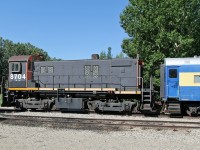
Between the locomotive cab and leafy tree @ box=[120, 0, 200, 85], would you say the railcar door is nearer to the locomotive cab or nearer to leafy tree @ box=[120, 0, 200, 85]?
the locomotive cab

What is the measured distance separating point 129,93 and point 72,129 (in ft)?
23.9

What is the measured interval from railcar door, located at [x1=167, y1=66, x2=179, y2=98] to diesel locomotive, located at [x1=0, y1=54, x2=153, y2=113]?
116cm

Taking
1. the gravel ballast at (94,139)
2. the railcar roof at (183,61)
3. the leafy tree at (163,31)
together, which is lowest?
the gravel ballast at (94,139)

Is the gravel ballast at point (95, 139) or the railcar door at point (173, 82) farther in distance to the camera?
the railcar door at point (173, 82)

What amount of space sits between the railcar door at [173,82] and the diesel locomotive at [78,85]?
1164mm

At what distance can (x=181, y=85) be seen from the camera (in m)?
18.8

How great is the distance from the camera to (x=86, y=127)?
44.8 ft

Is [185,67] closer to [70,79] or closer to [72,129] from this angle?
[70,79]

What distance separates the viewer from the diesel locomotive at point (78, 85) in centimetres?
1980

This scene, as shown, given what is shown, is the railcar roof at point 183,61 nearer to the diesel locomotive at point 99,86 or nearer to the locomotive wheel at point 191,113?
the diesel locomotive at point 99,86

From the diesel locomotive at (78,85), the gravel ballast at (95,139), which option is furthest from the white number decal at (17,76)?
the gravel ballast at (95,139)

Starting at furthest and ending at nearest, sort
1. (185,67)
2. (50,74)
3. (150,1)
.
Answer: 1. (150,1)
2. (50,74)
3. (185,67)

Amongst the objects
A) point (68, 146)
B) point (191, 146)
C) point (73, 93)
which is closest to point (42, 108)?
point (73, 93)

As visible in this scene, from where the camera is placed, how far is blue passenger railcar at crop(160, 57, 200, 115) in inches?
727
